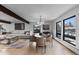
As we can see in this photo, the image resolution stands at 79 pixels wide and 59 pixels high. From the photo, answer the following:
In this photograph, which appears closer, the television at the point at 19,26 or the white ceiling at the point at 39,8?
the white ceiling at the point at 39,8

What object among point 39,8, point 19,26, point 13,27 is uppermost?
point 39,8

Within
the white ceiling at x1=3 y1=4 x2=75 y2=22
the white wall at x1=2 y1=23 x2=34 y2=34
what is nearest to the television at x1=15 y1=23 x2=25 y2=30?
the white wall at x1=2 y1=23 x2=34 y2=34

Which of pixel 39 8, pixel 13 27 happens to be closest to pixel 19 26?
pixel 13 27

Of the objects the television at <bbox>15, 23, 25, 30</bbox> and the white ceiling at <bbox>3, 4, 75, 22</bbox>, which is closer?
the white ceiling at <bbox>3, 4, 75, 22</bbox>

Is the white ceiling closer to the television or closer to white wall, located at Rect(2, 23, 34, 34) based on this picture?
white wall, located at Rect(2, 23, 34, 34)

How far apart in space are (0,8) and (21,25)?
27.4ft

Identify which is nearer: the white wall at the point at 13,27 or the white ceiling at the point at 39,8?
the white ceiling at the point at 39,8

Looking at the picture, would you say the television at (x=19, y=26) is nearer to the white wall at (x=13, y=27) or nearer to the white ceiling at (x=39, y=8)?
the white wall at (x=13, y=27)

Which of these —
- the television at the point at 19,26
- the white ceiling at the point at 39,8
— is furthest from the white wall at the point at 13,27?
the white ceiling at the point at 39,8

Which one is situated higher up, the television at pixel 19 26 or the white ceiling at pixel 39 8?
the white ceiling at pixel 39 8

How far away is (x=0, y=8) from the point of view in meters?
4.00

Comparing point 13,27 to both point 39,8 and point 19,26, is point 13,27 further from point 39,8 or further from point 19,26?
point 39,8

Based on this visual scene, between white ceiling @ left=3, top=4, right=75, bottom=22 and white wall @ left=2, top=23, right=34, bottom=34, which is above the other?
white ceiling @ left=3, top=4, right=75, bottom=22
